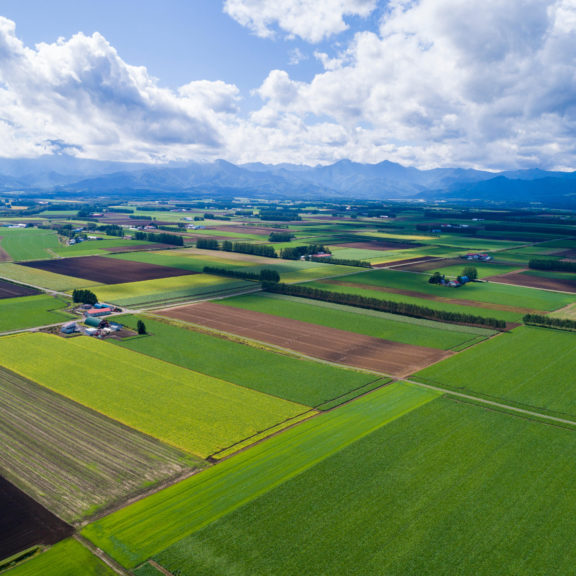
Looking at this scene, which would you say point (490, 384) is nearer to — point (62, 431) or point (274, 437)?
point (274, 437)

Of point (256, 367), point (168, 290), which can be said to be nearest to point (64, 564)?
point (256, 367)

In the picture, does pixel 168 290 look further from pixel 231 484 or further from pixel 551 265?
pixel 551 265

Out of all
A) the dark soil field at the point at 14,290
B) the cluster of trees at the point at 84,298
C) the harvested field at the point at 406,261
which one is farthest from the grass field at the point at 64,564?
the harvested field at the point at 406,261

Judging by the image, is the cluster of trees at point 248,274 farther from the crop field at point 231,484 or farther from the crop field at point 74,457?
the crop field at point 74,457

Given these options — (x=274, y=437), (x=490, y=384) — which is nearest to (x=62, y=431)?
(x=274, y=437)

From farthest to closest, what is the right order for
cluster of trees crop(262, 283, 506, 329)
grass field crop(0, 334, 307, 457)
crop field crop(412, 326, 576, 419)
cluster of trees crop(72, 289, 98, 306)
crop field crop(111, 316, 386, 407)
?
cluster of trees crop(72, 289, 98, 306), cluster of trees crop(262, 283, 506, 329), crop field crop(111, 316, 386, 407), crop field crop(412, 326, 576, 419), grass field crop(0, 334, 307, 457)

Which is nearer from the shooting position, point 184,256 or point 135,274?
point 135,274

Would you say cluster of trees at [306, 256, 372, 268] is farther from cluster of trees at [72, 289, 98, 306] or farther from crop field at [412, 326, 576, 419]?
cluster of trees at [72, 289, 98, 306]

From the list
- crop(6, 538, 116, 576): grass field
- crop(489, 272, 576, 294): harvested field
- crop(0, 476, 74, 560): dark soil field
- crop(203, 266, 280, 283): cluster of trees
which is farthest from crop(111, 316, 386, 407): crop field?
crop(489, 272, 576, 294): harvested field
